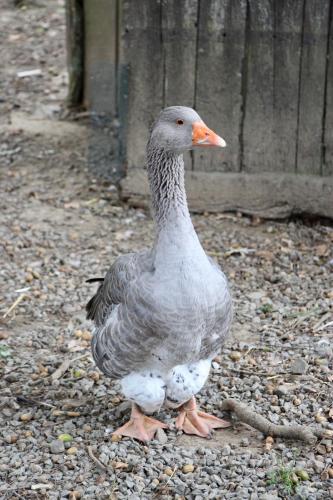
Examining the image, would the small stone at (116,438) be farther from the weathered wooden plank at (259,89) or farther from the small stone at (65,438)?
the weathered wooden plank at (259,89)

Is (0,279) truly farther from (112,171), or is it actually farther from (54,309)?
(112,171)

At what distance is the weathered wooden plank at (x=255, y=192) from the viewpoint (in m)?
7.57

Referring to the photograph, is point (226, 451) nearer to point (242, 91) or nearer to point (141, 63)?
point (242, 91)

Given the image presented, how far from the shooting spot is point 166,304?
4.46 m

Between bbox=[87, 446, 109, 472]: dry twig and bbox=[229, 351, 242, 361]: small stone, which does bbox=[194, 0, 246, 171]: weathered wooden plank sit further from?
bbox=[87, 446, 109, 472]: dry twig

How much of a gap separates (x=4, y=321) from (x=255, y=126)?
277 cm

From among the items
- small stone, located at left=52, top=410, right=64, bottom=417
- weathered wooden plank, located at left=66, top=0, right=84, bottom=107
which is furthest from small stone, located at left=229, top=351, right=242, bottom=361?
weathered wooden plank, located at left=66, top=0, right=84, bottom=107

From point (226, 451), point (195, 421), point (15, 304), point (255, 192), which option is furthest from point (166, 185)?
point (255, 192)

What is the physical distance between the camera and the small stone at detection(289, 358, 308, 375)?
550cm

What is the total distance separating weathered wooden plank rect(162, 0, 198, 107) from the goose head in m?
2.85

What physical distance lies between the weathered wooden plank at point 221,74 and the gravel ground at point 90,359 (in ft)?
1.80

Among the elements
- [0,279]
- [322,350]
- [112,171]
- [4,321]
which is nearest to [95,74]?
[112,171]

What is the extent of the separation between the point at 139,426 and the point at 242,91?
11.6 ft

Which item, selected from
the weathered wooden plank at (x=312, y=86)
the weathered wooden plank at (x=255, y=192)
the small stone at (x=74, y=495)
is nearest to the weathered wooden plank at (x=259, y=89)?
the weathered wooden plank at (x=255, y=192)
